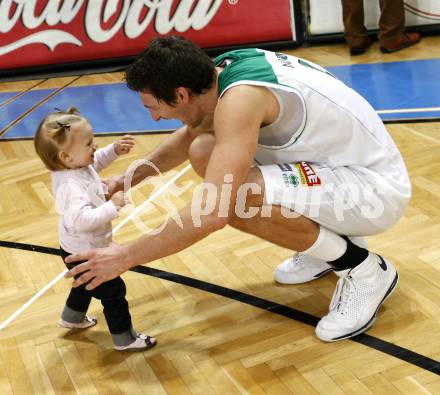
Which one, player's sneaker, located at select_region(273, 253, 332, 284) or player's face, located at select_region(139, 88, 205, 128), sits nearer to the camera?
player's face, located at select_region(139, 88, 205, 128)

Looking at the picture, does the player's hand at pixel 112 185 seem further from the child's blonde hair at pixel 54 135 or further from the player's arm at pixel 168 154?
the child's blonde hair at pixel 54 135

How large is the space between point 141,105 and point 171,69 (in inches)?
125

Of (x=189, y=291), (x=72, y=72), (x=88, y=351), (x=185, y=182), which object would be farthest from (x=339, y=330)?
(x=72, y=72)

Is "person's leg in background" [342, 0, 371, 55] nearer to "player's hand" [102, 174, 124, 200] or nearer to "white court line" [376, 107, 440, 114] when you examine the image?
"white court line" [376, 107, 440, 114]

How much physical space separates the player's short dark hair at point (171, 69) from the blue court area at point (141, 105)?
223 centimetres

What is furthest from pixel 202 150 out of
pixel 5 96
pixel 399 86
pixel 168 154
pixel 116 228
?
pixel 5 96

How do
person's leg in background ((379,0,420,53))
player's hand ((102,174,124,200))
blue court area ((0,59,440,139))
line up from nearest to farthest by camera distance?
player's hand ((102,174,124,200)) → blue court area ((0,59,440,139)) → person's leg in background ((379,0,420,53))

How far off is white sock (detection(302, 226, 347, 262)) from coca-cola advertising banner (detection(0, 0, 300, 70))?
397 centimetres

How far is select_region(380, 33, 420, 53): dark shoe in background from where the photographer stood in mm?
5793

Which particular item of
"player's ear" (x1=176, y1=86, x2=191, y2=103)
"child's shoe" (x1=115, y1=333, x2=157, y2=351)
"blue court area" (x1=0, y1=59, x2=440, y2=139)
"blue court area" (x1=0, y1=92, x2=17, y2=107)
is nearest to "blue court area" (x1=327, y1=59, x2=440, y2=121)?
"blue court area" (x1=0, y1=59, x2=440, y2=139)

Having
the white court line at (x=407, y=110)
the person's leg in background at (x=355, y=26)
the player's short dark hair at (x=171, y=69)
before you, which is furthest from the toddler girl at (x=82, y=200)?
the person's leg in background at (x=355, y=26)

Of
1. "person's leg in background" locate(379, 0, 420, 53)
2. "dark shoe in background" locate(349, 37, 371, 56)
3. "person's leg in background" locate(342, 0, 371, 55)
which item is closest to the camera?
"person's leg in background" locate(379, 0, 420, 53)

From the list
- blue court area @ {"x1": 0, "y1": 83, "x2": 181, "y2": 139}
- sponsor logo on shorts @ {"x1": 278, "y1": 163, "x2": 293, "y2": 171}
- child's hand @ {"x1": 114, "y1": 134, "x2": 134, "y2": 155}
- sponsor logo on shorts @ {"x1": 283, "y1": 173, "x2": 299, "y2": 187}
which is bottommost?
blue court area @ {"x1": 0, "y1": 83, "x2": 181, "y2": 139}

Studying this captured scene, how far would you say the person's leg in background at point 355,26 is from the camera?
5770 mm
